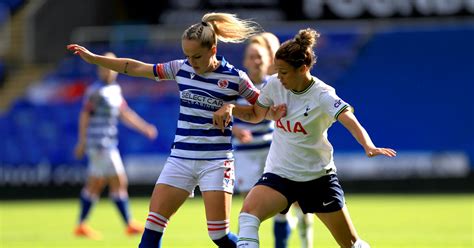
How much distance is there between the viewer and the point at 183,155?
315 inches

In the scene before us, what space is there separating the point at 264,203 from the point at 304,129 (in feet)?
2.08

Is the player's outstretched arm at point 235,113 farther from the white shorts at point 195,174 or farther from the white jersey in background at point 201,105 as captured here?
the white shorts at point 195,174

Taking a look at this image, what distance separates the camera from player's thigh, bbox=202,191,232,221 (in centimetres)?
797

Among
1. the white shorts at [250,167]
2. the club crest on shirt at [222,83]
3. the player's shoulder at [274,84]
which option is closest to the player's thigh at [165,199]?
the club crest on shirt at [222,83]

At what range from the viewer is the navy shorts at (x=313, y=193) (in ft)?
25.5

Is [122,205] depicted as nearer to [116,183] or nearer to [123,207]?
[123,207]

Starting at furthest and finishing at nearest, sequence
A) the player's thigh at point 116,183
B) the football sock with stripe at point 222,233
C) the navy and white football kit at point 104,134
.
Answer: the navy and white football kit at point 104,134 < the player's thigh at point 116,183 < the football sock with stripe at point 222,233

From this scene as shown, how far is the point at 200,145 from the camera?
7969 mm

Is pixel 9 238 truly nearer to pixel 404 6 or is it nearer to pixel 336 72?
pixel 336 72

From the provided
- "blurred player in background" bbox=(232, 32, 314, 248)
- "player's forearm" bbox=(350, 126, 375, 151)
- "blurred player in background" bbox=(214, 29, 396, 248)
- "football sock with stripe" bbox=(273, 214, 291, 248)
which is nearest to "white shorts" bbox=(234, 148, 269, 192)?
"blurred player in background" bbox=(232, 32, 314, 248)

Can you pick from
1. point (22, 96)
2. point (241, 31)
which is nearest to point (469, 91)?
point (22, 96)

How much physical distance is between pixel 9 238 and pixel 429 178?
11.6m

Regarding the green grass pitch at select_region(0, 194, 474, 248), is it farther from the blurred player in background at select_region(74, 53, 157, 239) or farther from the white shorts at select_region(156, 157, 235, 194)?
the white shorts at select_region(156, 157, 235, 194)

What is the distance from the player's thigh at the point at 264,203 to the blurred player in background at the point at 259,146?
1945 millimetres
